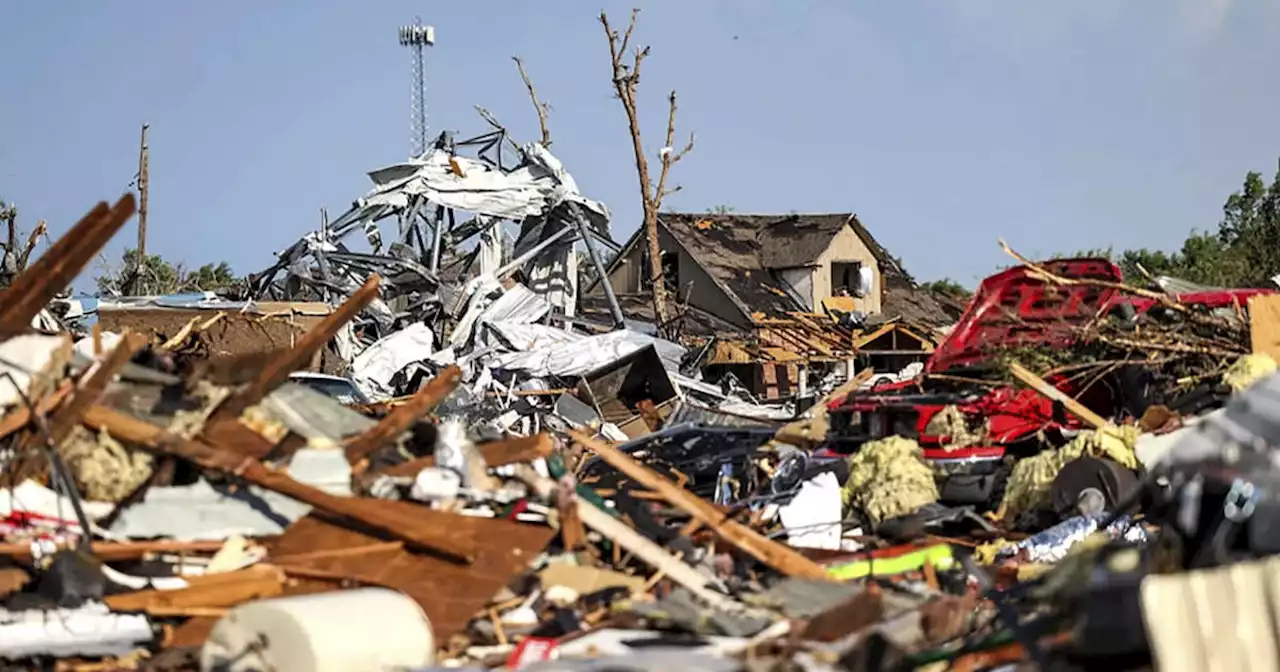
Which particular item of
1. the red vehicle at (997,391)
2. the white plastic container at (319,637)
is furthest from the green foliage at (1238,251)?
the white plastic container at (319,637)

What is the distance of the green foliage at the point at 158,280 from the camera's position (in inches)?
1168

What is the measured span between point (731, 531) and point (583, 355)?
43.9 ft

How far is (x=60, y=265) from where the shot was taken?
7691 mm

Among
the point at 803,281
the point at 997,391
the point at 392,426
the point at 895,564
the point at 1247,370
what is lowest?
the point at 895,564

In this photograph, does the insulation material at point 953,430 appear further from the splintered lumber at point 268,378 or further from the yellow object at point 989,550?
the splintered lumber at point 268,378

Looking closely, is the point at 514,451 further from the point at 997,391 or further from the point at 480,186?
the point at 480,186

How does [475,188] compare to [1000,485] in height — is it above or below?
above

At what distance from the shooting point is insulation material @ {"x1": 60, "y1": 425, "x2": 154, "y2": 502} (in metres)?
7.14

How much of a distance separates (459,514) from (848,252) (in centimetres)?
3495

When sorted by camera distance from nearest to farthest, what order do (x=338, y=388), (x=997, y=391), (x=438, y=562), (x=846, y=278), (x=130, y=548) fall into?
(x=130, y=548) < (x=438, y=562) < (x=997, y=391) < (x=338, y=388) < (x=846, y=278)

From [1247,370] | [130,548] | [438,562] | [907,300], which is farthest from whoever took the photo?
[907,300]

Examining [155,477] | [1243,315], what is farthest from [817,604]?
[1243,315]

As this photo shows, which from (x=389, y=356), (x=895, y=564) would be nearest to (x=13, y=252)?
(x=389, y=356)

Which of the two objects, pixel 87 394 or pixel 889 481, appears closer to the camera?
pixel 87 394
